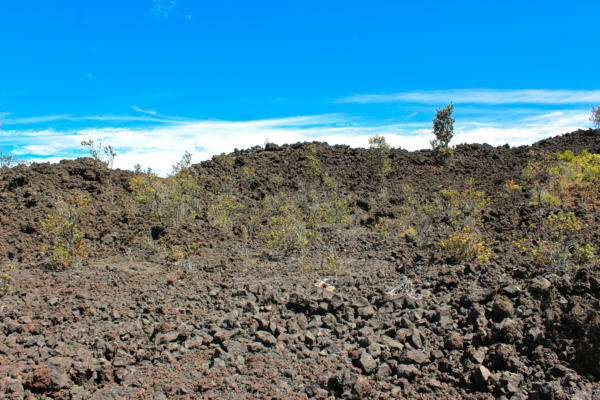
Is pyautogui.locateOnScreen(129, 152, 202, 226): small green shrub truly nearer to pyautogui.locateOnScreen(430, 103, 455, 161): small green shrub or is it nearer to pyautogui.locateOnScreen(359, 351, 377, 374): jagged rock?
pyautogui.locateOnScreen(359, 351, 377, 374): jagged rock

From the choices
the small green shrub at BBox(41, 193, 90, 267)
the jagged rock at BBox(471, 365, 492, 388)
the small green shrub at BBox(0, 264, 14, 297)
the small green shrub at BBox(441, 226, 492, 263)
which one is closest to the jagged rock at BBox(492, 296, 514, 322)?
the jagged rock at BBox(471, 365, 492, 388)

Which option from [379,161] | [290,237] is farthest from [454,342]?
[379,161]

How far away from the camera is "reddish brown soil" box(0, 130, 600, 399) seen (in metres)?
3.17

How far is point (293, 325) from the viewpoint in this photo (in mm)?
4266

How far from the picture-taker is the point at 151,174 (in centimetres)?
1142

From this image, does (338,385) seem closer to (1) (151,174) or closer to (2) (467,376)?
(2) (467,376)

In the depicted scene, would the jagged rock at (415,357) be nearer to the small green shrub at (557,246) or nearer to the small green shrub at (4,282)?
the small green shrub at (557,246)

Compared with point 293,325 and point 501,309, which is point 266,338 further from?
point 501,309

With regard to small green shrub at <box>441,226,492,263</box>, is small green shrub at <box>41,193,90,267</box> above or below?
above

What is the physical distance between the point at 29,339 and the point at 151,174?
26.0 feet

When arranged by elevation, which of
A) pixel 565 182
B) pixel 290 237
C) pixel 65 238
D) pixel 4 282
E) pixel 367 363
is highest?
pixel 565 182

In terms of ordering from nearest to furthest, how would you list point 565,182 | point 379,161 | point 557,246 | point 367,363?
point 367,363
point 557,246
point 565,182
point 379,161

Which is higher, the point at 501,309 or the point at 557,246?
the point at 557,246

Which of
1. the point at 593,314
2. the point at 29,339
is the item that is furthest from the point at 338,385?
the point at 29,339
